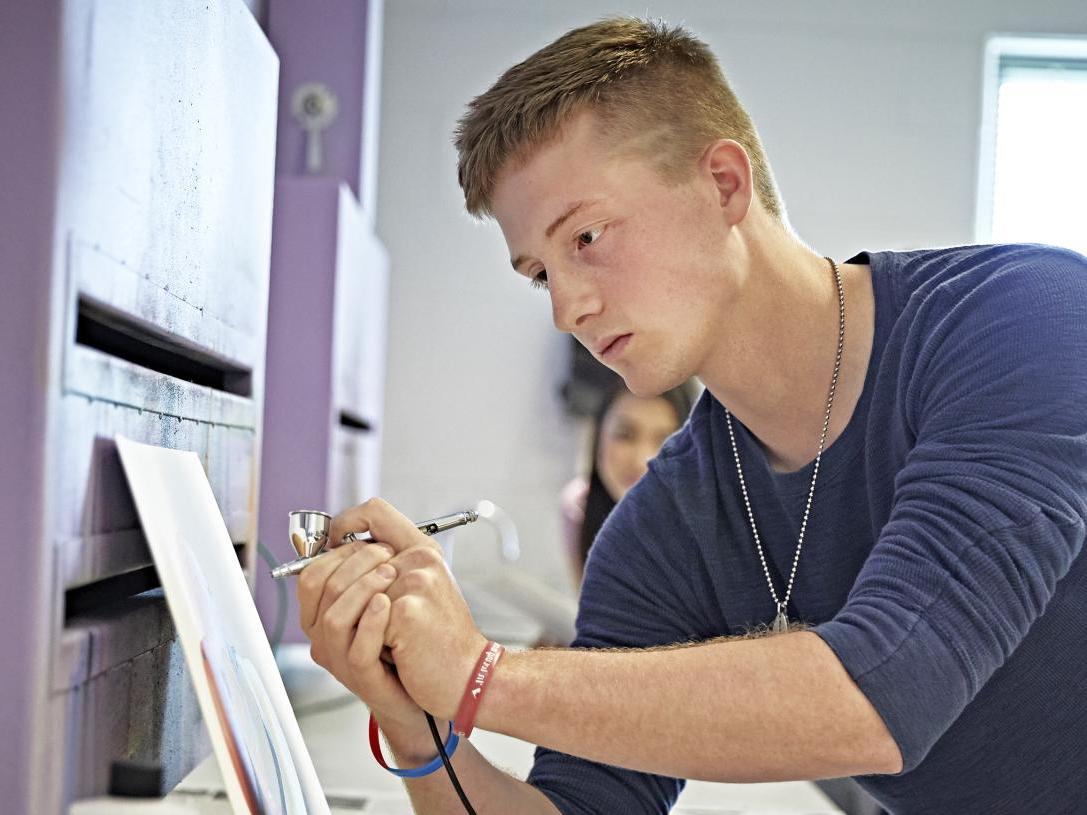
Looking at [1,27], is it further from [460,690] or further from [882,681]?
[882,681]

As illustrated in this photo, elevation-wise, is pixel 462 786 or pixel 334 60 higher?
pixel 334 60

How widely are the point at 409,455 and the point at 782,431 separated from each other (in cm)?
251

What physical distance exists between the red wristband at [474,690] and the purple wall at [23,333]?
0.86 feet

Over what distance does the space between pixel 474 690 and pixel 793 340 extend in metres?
0.53

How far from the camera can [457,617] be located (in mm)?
724

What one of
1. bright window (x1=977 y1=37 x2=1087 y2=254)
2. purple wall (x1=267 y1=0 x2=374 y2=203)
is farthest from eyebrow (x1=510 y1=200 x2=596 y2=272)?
bright window (x1=977 y1=37 x2=1087 y2=254)

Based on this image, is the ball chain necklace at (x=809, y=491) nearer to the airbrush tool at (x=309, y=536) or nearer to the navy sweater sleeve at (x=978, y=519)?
the navy sweater sleeve at (x=978, y=519)

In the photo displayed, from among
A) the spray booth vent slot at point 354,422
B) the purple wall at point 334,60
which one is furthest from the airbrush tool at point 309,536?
the purple wall at point 334,60

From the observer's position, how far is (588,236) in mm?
969

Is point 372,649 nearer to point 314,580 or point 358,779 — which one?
point 314,580

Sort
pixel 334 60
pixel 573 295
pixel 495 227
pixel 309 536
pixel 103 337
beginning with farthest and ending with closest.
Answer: pixel 495 227, pixel 334 60, pixel 573 295, pixel 309 536, pixel 103 337

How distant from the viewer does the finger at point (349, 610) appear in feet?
2.38

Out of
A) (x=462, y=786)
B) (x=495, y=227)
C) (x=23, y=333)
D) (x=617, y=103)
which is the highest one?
(x=495, y=227)

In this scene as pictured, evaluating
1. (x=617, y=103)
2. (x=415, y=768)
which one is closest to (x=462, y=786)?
(x=415, y=768)
